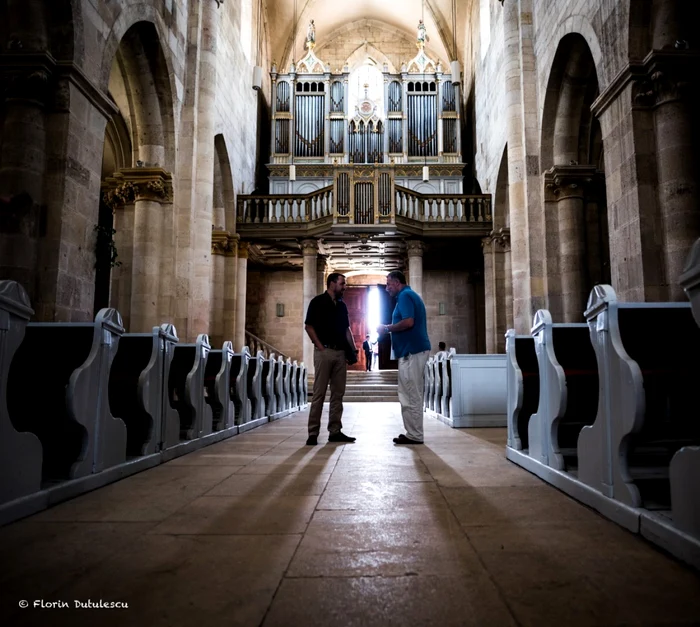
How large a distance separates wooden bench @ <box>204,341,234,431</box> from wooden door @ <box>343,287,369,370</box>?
14.2m

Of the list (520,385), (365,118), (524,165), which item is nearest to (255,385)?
(520,385)

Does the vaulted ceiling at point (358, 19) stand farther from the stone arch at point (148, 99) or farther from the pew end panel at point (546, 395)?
the pew end panel at point (546, 395)

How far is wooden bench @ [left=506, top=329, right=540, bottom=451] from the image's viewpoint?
434 cm

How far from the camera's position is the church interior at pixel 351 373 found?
1.91 m

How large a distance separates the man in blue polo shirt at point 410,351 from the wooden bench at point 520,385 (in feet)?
2.77

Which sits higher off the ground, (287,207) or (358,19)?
(358,19)

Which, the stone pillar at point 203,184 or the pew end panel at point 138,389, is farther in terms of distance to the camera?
the stone pillar at point 203,184

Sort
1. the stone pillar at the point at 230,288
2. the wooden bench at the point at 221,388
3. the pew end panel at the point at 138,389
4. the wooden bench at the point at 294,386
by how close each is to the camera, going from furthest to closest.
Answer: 1. the stone pillar at the point at 230,288
2. the wooden bench at the point at 294,386
3. the wooden bench at the point at 221,388
4. the pew end panel at the point at 138,389

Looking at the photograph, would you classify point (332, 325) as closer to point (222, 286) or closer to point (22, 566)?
point (22, 566)

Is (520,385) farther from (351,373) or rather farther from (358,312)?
(358,312)

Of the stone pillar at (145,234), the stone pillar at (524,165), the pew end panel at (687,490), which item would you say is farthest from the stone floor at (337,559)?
the stone pillar at (524,165)

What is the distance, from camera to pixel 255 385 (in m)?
7.63

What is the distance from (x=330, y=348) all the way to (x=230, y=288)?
10.1 m

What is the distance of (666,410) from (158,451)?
12.2 feet
